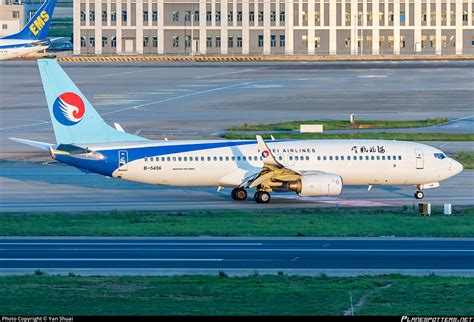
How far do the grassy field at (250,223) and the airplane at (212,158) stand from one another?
172 inches

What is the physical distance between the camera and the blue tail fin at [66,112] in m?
56.5

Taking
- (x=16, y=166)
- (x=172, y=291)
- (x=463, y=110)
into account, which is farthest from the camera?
(x=463, y=110)

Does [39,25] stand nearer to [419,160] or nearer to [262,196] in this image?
[262,196]

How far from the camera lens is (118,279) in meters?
34.9

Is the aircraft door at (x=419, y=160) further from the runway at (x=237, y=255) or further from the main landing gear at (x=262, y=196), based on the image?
the runway at (x=237, y=255)

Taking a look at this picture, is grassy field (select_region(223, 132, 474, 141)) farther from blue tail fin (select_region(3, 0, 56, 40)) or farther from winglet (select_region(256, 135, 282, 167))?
blue tail fin (select_region(3, 0, 56, 40))

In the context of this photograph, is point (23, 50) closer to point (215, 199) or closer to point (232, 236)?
point (215, 199)

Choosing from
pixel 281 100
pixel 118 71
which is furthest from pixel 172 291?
pixel 118 71

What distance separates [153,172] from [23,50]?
375 ft

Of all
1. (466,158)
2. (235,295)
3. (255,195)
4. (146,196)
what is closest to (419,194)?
(255,195)

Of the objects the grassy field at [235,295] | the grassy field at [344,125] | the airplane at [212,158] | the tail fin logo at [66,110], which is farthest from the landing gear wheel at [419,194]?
the grassy field at [344,125]

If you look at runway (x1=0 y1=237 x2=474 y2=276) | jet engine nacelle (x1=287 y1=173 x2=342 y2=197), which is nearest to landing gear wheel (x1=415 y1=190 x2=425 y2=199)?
jet engine nacelle (x1=287 y1=173 x2=342 y2=197)

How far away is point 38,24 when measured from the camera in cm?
16188

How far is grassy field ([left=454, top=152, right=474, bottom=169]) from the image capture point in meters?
69.1
